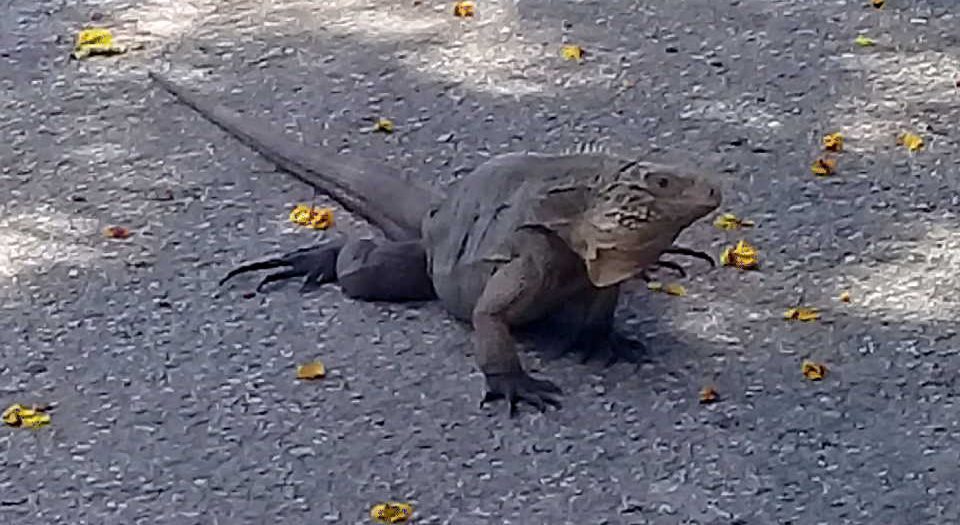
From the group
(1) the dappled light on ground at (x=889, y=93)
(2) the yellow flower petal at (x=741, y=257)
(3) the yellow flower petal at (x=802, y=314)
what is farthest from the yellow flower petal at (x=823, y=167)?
(3) the yellow flower petal at (x=802, y=314)

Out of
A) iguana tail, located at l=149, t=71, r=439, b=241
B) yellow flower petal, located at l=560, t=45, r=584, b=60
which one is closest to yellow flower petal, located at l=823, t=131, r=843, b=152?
yellow flower petal, located at l=560, t=45, r=584, b=60

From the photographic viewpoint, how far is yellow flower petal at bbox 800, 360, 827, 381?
170 inches

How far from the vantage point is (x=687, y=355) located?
14.6ft

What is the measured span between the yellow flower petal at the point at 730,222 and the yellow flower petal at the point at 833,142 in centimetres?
57

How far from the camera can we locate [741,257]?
16.1ft

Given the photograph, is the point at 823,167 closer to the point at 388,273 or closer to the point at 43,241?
the point at 388,273

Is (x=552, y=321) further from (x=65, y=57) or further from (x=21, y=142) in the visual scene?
(x=65, y=57)

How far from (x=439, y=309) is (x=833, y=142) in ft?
4.92

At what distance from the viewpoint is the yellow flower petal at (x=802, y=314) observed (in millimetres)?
4602

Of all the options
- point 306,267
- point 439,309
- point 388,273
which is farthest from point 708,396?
point 306,267

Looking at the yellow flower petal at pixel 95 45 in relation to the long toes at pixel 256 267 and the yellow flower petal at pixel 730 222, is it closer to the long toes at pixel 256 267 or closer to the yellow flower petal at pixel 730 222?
the long toes at pixel 256 267

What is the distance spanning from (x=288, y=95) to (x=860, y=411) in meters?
2.44

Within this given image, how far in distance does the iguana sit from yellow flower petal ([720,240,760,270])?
111mm

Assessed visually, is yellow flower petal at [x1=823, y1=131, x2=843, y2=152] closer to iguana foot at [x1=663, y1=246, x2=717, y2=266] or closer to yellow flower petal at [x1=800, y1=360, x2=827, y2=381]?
iguana foot at [x1=663, y1=246, x2=717, y2=266]
